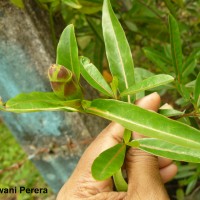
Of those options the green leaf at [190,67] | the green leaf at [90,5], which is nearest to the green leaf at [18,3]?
the green leaf at [90,5]

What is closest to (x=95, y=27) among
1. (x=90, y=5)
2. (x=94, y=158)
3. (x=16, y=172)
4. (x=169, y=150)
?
(x=90, y=5)

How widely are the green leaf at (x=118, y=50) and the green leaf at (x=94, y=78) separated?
0.06 meters

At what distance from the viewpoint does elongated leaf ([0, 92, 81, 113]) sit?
580 mm

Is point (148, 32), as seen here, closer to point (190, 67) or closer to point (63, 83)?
point (190, 67)

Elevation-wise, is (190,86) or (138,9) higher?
(138,9)

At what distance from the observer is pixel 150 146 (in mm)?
707

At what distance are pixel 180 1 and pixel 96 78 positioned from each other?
0.46 metres

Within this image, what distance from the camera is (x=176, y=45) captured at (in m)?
0.88

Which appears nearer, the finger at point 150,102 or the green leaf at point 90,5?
the finger at point 150,102

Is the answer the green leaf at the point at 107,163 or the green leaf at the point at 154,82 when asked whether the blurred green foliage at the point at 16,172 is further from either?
the green leaf at the point at 154,82

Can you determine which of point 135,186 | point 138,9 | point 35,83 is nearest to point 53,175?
→ point 35,83

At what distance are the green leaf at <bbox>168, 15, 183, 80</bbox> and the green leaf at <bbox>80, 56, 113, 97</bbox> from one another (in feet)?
0.81

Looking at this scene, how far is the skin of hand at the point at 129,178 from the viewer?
0.82 metres

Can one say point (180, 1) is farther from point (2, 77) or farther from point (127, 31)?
point (2, 77)
